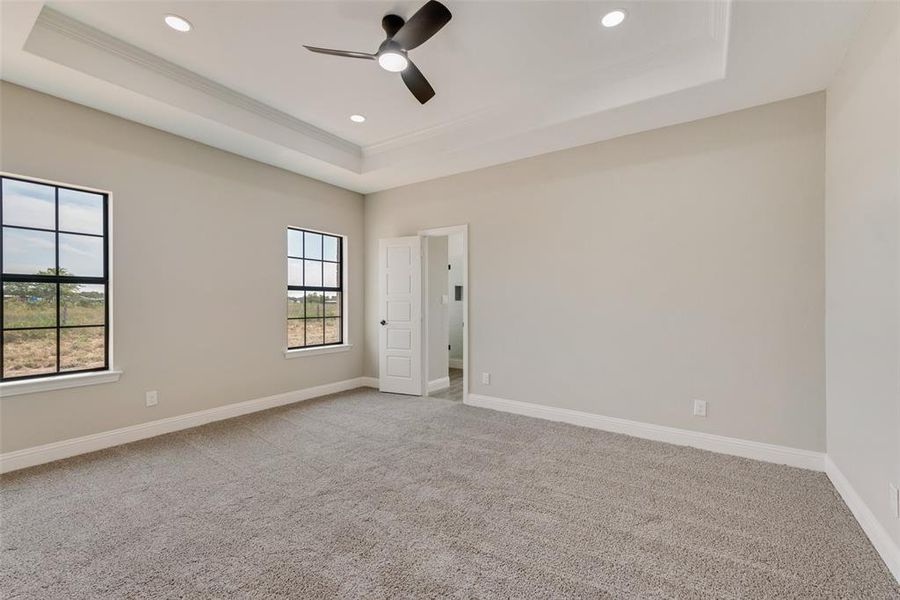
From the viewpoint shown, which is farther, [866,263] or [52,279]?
[52,279]

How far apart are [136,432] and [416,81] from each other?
374cm

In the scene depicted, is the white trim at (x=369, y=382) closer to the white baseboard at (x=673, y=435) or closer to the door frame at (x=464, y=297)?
the door frame at (x=464, y=297)

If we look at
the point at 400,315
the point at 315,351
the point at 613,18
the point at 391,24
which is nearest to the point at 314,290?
the point at 315,351

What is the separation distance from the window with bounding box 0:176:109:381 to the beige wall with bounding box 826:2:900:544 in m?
5.21

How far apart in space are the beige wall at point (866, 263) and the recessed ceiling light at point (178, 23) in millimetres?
3889

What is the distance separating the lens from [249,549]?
198 centimetres

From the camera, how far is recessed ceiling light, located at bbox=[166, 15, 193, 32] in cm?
252

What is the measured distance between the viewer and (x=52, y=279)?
3.06 meters

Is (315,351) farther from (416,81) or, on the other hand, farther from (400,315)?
(416,81)

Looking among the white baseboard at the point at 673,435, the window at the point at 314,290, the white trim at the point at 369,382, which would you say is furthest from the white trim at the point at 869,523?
the window at the point at 314,290

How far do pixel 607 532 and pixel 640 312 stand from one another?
2065mm

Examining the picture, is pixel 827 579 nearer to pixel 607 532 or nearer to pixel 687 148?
pixel 607 532

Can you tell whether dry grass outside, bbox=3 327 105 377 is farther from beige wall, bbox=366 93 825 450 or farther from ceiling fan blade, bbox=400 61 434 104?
beige wall, bbox=366 93 825 450

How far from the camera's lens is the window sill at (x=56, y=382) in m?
2.82
